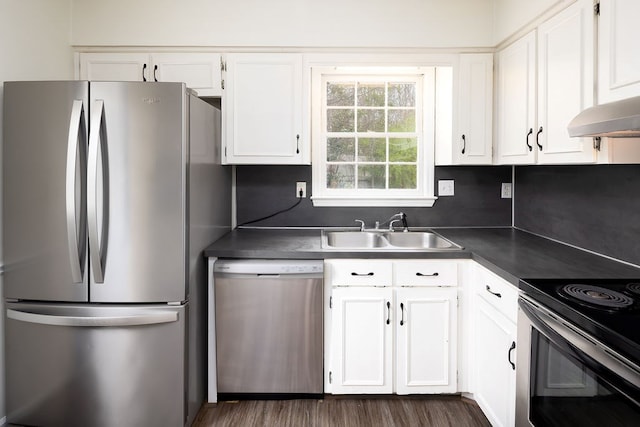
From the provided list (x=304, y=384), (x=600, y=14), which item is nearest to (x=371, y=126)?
(x=600, y=14)

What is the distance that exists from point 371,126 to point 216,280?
1.60m

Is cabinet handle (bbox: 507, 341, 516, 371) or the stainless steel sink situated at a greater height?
the stainless steel sink

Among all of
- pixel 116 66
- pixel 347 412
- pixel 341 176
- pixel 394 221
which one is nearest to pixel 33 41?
pixel 116 66

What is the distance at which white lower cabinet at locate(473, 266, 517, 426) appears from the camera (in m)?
1.77

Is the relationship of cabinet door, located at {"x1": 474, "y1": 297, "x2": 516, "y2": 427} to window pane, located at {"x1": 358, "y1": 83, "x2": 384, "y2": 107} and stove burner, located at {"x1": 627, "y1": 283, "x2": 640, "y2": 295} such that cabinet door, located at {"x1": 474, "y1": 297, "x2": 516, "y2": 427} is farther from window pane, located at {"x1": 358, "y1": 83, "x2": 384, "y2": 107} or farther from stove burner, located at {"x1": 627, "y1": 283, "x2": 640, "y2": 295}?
window pane, located at {"x1": 358, "y1": 83, "x2": 384, "y2": 107}

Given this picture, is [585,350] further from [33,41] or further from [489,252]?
[33,41]

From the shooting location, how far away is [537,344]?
151 centimetres

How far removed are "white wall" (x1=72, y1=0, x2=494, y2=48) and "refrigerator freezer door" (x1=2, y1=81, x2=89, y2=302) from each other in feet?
2.74

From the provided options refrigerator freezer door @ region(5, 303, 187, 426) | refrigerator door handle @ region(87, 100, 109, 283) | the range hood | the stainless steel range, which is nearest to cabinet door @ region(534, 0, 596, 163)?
the range hood

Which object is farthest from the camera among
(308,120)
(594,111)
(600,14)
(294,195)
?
(294,195)

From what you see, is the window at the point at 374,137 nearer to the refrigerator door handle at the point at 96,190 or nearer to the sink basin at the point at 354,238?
the sink basin at the point at 354,238

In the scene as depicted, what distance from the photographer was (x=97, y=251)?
1.90m

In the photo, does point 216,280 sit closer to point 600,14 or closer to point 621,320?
point 621,320

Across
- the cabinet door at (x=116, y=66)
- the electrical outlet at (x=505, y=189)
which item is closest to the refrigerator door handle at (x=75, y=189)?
the cabinet door at (x=116, y=66)
